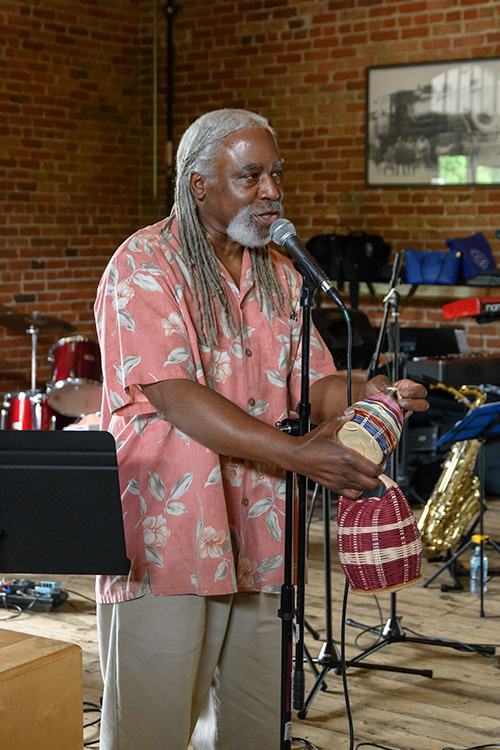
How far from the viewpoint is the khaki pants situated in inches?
78.3

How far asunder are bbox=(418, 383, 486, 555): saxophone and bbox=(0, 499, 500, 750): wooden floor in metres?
0.21

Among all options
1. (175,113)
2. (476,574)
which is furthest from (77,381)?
(175,113)

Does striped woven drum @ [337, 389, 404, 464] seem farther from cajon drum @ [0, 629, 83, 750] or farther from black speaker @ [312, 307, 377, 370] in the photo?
black speaker @ [312, 307, 377, 370]

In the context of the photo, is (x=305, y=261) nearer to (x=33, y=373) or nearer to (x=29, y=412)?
(x=29, y=412)

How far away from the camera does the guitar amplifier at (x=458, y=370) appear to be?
18.6 feet

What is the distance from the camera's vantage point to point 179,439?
6.48 feet

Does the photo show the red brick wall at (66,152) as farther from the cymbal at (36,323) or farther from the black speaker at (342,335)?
the black speaker at (342,335)

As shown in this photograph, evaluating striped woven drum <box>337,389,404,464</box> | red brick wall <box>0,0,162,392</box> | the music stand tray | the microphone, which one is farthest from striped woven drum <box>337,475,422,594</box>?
red brick wall <box>0,0,162,392</box>

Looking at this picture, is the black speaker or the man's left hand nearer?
the man's left hand

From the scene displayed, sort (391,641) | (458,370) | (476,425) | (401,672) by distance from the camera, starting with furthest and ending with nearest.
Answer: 1. (458,370)
2. (476,425)
3. (391,641)
4. (401,672)

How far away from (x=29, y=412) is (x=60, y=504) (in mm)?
4040

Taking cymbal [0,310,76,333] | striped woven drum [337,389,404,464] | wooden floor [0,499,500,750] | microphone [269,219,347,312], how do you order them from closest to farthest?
1. striped woven drum [337,389,404,464]
2. microphone [269,219,347,312]
3. wooden floor [0,499,500,750]
4. cymbal [0,310,76,333]

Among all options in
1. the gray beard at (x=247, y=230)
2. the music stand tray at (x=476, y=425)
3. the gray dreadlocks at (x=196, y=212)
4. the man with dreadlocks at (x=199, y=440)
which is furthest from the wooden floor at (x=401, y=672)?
the gray beard at (x=247, y=230)

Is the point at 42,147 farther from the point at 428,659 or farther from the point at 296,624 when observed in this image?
the point at 296,624
